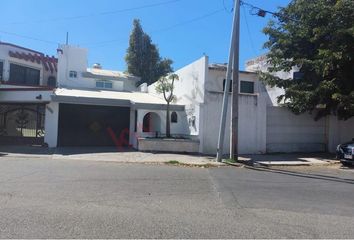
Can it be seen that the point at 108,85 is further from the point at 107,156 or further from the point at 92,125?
the point at 107,156

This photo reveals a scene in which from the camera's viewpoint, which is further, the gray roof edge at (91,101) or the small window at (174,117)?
the small window at (174,117)

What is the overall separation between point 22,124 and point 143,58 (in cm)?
2312

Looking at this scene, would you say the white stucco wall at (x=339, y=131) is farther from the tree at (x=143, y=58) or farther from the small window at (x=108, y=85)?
the tree at (x=143, y=58)

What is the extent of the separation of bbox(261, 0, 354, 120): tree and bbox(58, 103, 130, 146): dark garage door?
934cm

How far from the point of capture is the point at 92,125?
24297mm

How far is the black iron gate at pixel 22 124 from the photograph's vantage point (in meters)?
23.4

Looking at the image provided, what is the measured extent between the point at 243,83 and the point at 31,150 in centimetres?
1399

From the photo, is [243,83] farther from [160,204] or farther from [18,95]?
[160,204]

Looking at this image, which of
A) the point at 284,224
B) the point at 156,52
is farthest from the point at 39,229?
the point at 156,52

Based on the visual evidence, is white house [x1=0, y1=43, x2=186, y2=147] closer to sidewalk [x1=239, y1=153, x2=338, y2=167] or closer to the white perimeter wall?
the white perimeter wall

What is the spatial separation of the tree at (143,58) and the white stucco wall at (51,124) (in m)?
21.3

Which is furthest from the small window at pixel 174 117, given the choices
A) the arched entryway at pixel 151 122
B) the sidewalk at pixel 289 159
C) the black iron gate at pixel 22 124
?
the black iron gate at pixel 22 124

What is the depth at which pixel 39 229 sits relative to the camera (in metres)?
5.88

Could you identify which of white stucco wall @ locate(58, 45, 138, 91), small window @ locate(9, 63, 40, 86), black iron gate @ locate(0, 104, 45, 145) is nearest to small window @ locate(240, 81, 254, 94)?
white stucco wall @ locate(58, 45, 138, 91)
